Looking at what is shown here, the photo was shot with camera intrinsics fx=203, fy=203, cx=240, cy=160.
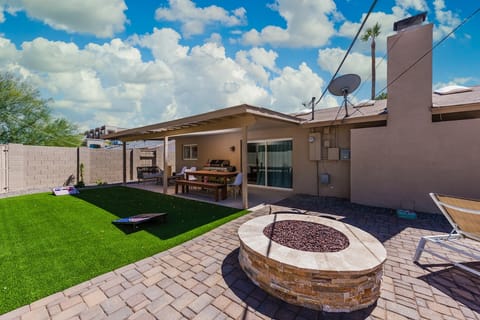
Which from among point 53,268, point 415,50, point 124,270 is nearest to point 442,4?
point 415,50

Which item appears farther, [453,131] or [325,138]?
[325,138]

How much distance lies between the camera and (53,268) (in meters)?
2.93

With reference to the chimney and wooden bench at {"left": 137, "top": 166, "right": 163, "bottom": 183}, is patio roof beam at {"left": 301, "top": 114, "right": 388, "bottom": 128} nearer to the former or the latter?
the chimney

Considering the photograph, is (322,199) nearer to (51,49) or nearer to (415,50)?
(415,50)

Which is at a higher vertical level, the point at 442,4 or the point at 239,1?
the point at 239,1

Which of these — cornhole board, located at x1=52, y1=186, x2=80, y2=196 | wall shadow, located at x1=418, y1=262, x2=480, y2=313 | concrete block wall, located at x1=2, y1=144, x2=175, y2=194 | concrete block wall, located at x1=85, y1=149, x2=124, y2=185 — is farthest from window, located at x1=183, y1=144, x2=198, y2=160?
wall shadow, located at x1=418, y1=262, x2=480, y2=313

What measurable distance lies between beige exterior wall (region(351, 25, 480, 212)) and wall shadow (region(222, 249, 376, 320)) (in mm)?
5037

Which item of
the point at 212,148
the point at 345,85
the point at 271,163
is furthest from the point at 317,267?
the point at 212,148

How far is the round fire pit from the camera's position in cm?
210

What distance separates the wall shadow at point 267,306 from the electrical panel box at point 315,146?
5.94 m

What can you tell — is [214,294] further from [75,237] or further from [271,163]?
[271,163]

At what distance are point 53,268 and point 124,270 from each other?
3.48ft

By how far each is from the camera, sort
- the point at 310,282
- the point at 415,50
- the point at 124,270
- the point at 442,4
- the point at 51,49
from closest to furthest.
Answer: the point at 310,282, the point at 124,270, the point at 442,4, the point at 415,50, the point at 51,49

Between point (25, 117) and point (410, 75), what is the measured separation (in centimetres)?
2099
